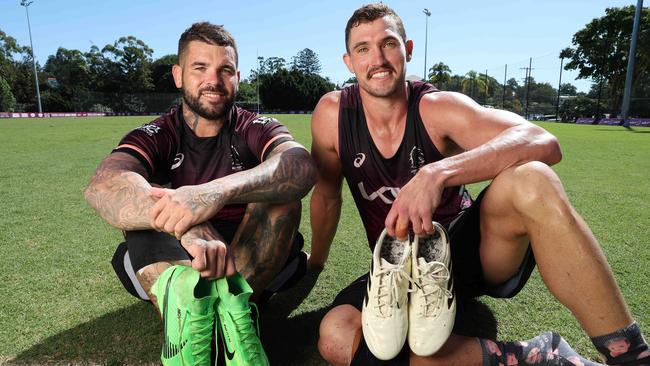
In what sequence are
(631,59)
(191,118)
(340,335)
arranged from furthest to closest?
(631,59), (191,118), (340,335)

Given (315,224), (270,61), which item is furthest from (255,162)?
(270,61)

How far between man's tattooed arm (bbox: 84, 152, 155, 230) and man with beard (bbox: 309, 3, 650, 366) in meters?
0.90

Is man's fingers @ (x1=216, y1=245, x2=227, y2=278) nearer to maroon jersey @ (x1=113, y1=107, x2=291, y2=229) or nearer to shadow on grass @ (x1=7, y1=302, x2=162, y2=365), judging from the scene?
shadow on grass @ (x1=7, y1=302, x2=162, y2=365)

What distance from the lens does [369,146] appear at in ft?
7.74

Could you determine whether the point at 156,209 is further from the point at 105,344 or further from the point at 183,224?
the point at 105,344

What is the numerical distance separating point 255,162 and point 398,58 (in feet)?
3.09

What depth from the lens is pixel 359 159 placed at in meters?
2.38

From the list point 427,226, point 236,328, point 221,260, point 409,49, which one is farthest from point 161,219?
point 409,49

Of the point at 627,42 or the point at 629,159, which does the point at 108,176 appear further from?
the point at 627,42

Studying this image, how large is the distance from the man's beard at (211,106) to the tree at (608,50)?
1780 inches

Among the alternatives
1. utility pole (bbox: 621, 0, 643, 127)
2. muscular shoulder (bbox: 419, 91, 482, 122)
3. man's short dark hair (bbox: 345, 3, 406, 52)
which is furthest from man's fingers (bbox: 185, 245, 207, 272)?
utility pole (bbox: 621, 0, 643, 127)

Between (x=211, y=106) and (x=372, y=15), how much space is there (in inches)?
38.4

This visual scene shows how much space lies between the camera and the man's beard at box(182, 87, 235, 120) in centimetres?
243

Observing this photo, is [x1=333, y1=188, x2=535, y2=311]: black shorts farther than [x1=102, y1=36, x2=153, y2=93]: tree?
No
